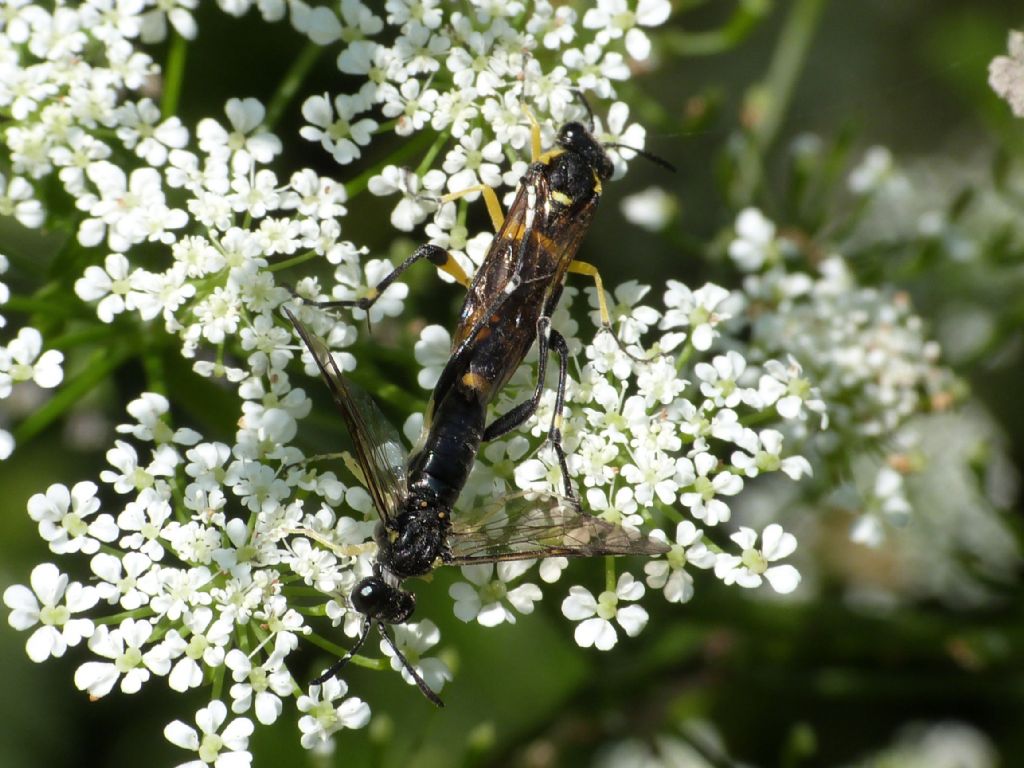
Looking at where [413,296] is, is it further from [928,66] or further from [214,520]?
[928,66]

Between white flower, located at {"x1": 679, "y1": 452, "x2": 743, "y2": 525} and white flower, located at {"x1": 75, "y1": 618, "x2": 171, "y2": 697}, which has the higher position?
white flower, located at {"x1": 679, "y1": 452, "x2": 743, "y2": 525}

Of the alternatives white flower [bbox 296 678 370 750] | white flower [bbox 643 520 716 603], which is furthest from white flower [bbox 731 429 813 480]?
white flower [bbox 296 678 370 750]

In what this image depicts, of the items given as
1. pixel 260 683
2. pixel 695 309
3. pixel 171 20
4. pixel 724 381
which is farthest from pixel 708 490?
pixel 171 20

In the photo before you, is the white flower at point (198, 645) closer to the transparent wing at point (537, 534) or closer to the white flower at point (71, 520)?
the white flower at point (71, 520)

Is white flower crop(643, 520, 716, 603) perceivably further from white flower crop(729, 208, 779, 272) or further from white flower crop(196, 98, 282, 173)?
white flower crop(196, 98, 282, 173)

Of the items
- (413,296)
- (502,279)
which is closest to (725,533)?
(413,296)

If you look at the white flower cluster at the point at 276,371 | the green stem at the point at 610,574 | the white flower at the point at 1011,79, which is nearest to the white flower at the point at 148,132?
the white flower cluster at the point at 276,371
